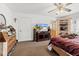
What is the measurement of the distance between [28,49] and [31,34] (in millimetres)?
655

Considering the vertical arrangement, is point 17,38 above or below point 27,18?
below

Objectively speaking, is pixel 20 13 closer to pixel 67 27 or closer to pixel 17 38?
pixel 17 38

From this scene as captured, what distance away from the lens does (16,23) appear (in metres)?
2.04

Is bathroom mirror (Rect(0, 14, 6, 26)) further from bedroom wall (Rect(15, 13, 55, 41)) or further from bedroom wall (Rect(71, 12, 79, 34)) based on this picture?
bedroom wall (Rect(71, 12, 79, 34))

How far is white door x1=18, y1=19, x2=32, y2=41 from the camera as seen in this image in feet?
6.72

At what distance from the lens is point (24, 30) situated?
214cm

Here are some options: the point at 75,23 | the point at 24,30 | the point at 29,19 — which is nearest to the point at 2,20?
the point at 24,30

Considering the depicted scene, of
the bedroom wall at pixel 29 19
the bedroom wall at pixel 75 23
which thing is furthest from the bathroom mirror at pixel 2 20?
the bedroom wall at pixel 75 23

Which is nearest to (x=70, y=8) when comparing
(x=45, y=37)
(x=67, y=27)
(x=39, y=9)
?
(x=67, y=27)

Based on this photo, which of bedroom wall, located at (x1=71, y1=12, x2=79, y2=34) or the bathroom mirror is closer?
bedroom wall, located at (x1=71, y1=12, x2=79, y2=34)

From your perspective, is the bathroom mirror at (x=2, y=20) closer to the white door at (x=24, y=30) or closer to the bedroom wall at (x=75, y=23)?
the white door at (x=24, y=30)

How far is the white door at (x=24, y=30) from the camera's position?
2047 millimetres

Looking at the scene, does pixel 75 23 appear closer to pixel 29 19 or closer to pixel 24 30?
pixel 29 19

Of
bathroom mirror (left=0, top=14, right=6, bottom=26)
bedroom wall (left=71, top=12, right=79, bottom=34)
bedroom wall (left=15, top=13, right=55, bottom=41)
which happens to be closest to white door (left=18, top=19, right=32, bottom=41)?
bedroom wall (left=15, top=13, right=55, bottom=41)
